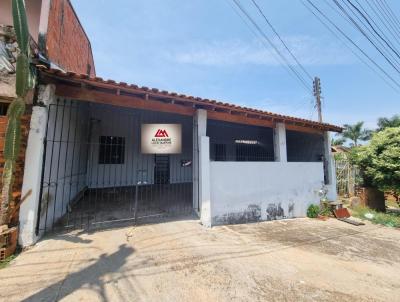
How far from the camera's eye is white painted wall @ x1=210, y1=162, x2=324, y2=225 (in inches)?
255

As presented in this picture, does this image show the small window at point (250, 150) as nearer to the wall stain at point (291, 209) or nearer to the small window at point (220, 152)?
the small window at point (220, 152)

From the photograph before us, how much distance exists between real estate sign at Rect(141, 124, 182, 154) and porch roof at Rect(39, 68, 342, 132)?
539 millimetres

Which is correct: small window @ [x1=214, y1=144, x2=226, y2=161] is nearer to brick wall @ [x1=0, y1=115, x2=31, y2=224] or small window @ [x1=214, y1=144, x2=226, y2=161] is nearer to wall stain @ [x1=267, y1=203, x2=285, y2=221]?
wall stain @ [x1=267, y1=203, x2=285, y2=221]

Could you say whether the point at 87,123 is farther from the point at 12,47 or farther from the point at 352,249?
the point at 352,249

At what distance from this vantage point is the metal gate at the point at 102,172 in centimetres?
535

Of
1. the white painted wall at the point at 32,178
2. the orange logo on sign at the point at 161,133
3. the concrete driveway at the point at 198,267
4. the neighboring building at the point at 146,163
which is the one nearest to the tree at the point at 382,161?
the neighboring building at the point at 146,163

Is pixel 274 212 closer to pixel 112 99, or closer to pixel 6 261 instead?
pixel 112 99

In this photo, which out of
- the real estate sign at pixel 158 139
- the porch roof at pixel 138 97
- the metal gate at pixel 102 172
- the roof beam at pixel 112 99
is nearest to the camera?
the porch roof at pixel 138 97

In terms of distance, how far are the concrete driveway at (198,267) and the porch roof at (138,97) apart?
10.4ft

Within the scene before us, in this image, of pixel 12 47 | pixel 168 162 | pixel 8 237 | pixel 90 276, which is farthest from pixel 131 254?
pixel 168 162

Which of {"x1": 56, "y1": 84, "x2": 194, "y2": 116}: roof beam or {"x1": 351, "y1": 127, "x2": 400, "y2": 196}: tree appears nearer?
{"x1": 56, "y1": 84, "x2": 194, "y2": 116}: roof beam

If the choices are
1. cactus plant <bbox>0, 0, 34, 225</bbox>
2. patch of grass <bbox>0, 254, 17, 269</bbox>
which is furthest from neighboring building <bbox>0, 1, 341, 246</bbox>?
cactus plant <bbox>0, 0, 34, 225</bbox>

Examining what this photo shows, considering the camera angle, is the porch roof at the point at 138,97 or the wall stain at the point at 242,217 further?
the wall stain at the point at 242,217

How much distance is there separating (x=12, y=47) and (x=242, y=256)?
6116mm
